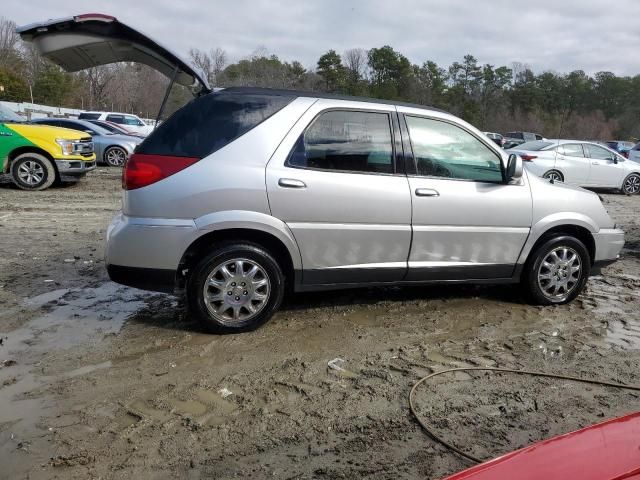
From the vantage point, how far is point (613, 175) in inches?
589

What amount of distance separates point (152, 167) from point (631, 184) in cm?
1554

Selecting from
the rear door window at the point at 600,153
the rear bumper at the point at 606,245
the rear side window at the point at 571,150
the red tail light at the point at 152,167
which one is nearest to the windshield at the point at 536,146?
the rear side window at the point at 571,150

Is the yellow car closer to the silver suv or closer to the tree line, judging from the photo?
the silver suv

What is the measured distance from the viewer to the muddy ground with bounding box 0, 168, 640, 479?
8.80 feet

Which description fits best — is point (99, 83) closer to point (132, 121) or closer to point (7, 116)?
point (132, 121)

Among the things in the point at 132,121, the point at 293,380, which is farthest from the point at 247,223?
the point at 132,121

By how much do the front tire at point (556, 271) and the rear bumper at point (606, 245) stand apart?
13 centimetres

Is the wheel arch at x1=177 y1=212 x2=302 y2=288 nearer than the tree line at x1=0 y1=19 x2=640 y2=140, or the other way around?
the wheel arch at x1=177 y1=212 x2=302 y2=288

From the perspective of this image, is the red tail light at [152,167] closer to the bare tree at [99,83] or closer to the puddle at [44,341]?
the puddle at [44,341]

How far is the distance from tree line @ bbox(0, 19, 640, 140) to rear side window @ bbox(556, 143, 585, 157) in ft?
98.9

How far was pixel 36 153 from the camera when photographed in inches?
434

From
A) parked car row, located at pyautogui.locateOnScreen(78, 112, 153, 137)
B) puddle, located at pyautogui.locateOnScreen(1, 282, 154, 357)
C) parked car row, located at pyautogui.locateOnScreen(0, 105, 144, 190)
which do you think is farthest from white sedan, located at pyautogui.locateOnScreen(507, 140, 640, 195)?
parked car row, located at pyautogui.locateOnScreen(78, 112, 153, 137)

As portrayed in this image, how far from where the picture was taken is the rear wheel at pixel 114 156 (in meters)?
16.4

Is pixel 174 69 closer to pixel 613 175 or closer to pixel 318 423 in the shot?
pixel 318 423
